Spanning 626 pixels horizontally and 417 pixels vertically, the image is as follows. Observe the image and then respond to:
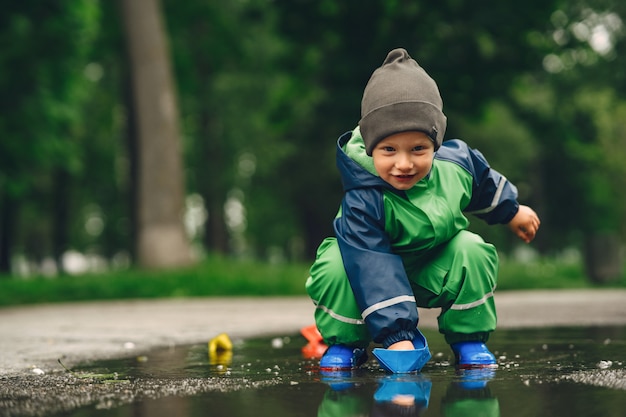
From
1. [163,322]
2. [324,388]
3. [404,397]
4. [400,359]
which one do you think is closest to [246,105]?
[163,322]

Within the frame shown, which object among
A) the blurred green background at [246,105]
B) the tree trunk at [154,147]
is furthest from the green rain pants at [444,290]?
the tree trunk at [154,147]

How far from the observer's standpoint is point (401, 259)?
393 centimetres

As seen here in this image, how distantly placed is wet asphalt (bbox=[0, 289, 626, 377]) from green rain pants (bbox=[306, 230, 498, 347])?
1.24m

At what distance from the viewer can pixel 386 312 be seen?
12.1 feet

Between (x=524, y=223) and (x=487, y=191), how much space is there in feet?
0.76

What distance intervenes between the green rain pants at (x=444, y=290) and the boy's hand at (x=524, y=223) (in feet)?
1.15

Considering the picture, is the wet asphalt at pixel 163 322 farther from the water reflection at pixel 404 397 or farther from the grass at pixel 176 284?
the water reflection at pixel 404 397

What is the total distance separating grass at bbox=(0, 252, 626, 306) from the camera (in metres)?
12.3

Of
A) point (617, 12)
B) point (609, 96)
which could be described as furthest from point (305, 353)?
point (609, 96)

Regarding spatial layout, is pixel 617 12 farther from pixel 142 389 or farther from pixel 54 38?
pixel 142 389

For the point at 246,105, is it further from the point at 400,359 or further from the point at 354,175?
the point at 400,359

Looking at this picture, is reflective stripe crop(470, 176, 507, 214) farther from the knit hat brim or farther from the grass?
the grass

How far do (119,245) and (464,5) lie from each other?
2759cm

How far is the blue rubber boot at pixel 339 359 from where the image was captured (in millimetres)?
3885
